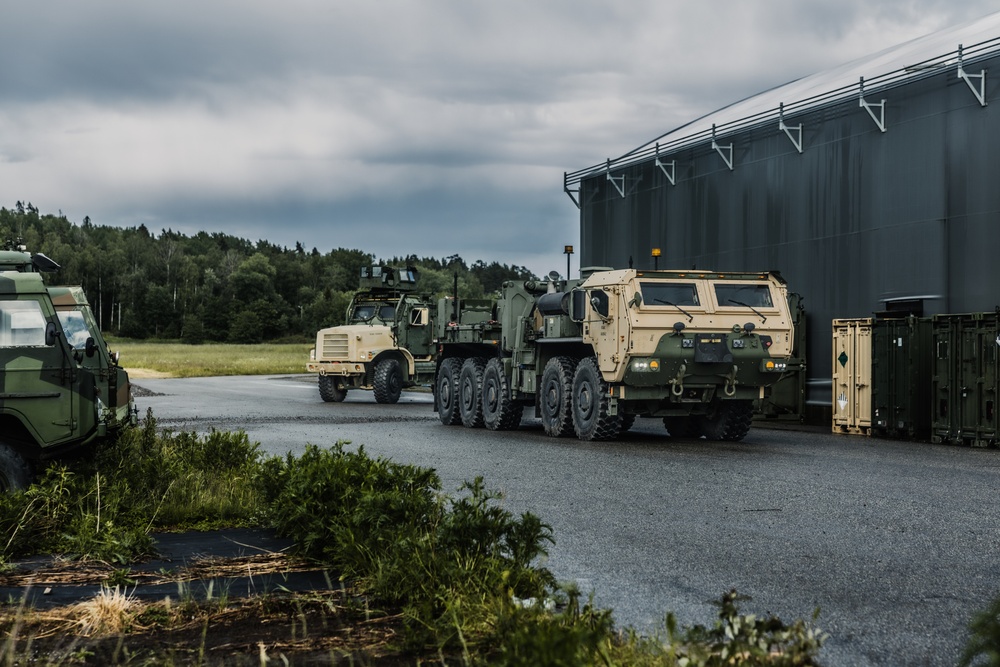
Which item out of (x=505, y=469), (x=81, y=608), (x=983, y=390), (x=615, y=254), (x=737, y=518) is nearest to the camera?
(x=81, y=608)

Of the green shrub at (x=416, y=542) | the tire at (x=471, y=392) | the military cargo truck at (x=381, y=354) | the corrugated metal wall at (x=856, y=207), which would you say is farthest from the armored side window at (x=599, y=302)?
the military cargo truck at (x=381, y=354)

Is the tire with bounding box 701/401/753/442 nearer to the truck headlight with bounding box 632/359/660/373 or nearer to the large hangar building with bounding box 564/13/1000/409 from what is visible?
the truck headlight with bounding box 632/359/660/373

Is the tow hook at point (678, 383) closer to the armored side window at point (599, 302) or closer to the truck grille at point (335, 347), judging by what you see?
the armored side window at point (599, 302)

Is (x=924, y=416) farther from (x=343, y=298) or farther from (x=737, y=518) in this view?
(x=343, y=298)

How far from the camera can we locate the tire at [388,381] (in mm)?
31016

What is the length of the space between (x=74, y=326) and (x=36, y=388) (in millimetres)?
2958

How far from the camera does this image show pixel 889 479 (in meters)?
12.4

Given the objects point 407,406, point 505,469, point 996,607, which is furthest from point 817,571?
point 407,406

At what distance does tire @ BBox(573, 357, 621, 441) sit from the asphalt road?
1.02ft

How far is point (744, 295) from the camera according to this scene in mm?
17844

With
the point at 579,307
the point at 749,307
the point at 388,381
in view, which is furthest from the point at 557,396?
the point at 388,381

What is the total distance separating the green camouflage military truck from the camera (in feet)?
28.8

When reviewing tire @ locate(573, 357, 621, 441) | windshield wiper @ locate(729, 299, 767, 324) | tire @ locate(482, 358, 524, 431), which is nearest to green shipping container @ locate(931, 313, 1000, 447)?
windshield wiper @ locate(729, 299, 767, 324)

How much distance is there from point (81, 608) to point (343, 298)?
381 ft
